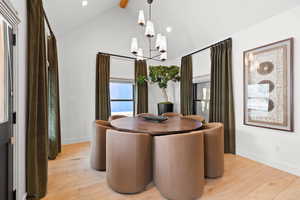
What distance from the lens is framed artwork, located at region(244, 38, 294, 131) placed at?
236 cm

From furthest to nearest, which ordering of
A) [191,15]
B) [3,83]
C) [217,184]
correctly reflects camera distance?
[191,15]
[217,184]
[3,83]

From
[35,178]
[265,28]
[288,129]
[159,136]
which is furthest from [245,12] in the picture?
[35,178]

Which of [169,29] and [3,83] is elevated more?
[169,29]

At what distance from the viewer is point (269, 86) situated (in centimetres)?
259

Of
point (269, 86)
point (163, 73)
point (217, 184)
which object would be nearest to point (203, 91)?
point (163, 73)

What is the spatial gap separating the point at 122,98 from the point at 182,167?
3.51 metres

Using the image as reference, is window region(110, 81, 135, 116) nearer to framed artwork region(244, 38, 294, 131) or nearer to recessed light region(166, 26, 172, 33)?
recessed light region(166, 26, 172, 33)

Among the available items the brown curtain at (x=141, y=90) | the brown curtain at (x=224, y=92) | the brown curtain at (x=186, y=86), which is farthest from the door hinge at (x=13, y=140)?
the brown curtain at (x=186, y=86)

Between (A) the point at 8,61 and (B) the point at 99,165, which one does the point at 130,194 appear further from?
(A) the point at 8,61

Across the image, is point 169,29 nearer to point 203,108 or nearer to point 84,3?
point 84,3

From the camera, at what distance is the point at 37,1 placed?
5.93 ft

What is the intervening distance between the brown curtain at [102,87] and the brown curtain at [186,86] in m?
2.41

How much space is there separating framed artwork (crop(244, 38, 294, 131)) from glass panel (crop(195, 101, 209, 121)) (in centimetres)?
126

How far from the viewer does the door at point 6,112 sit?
1225 millimetres
